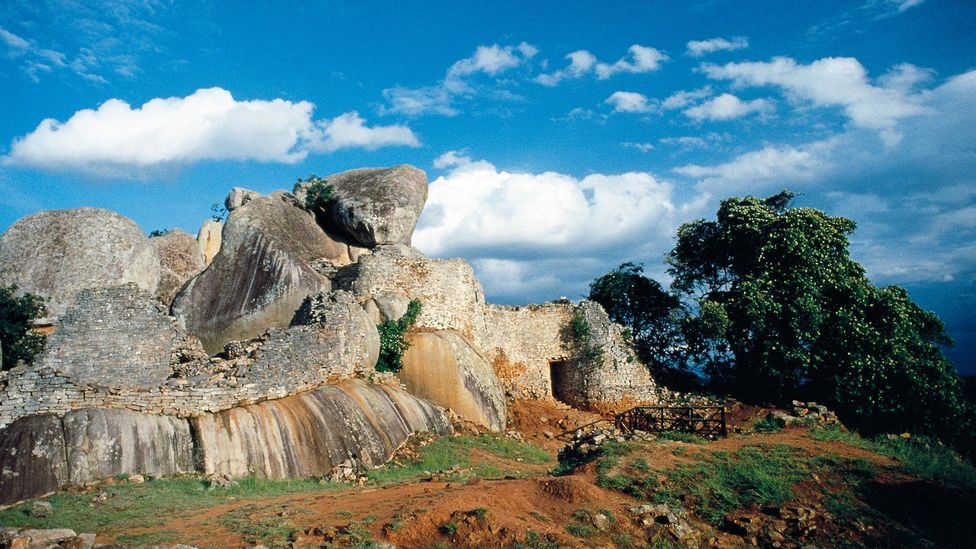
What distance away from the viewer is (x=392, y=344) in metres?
21.7

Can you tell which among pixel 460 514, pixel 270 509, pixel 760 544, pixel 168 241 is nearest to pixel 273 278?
pixel 168 241

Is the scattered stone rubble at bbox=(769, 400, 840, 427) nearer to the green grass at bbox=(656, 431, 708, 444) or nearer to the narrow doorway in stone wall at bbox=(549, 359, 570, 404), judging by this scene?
the green grass at bbox=(656, 431, 708, 444)

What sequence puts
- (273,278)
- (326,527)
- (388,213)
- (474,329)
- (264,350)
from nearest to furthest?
(326,527) → (264,350) → (273,278) → (474,329) → (388,213)

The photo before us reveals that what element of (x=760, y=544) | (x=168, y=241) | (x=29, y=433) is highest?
(x=168, y=241)

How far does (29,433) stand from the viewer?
11805mm

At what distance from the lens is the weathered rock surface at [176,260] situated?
81.1ft

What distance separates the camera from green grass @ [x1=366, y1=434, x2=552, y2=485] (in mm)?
15648

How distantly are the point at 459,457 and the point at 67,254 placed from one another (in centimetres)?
1432

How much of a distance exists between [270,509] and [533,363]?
18.8 metres

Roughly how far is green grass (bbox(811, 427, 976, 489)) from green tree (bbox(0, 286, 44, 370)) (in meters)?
22.0

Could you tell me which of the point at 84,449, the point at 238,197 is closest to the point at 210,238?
the point at 238,197

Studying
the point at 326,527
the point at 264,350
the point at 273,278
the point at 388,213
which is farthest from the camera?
the point at 388,213

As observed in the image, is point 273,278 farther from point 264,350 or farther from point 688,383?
point 688,383

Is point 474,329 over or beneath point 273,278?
beneath
